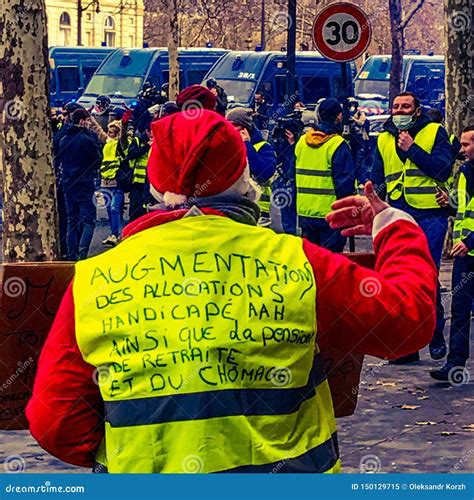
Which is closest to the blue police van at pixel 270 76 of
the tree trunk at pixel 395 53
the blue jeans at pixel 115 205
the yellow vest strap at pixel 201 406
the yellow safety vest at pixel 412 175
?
the tree trunk at pixel 395 53

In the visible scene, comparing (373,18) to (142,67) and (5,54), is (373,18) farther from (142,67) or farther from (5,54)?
(5,54)

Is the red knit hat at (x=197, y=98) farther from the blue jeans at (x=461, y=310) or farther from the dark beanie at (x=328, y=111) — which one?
the blue jeans at (x=461, y=310)

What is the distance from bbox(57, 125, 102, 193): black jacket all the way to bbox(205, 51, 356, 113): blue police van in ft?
63.8

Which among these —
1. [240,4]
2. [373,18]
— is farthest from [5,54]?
[373,18]

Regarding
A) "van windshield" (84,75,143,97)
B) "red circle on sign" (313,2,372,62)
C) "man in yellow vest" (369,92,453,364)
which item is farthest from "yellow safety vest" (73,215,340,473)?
"van windshield" (84,75,143,97)

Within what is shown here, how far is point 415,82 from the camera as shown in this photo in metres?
43.9

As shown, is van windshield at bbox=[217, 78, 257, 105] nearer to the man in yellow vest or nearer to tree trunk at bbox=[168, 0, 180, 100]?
tree trunk at bbox=[168, 0, 180, 100]

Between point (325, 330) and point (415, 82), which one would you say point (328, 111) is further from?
point (415, 82)

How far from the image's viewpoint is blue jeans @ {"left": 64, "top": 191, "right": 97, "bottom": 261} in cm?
1698

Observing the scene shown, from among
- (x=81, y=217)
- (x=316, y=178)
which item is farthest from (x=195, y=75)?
(x=316, y=178)

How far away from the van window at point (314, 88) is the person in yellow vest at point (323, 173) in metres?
27.2

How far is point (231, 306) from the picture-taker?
3008 mm

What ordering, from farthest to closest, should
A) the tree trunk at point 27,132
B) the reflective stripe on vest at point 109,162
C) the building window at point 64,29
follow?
the building window at point 64,29
the reflective stripe on vest at point 109,162
the tree trunk at point 27,132

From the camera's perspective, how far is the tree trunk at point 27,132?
11789 mm
